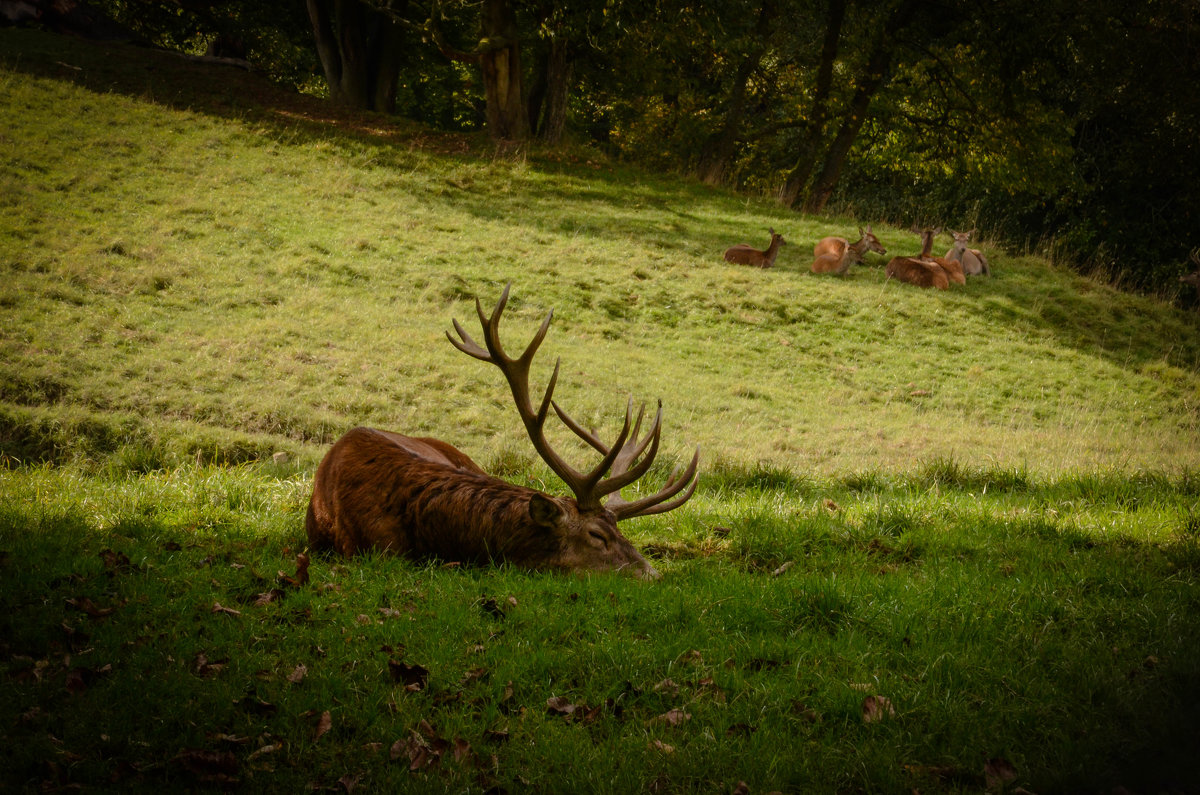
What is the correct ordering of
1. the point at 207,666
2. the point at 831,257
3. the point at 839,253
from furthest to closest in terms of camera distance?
the point at 839,253, the point at 831,257, the point at 207,666

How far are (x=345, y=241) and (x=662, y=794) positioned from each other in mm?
14475

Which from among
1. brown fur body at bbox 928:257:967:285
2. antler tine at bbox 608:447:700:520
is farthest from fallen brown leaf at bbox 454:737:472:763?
brown fur body at bbox 928:257:967:285

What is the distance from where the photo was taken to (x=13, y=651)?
3637 mm

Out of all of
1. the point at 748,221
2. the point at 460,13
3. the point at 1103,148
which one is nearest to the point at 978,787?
the point at 748,221

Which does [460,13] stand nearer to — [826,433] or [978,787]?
[826,433]

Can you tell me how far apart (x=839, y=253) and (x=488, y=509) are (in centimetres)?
1452

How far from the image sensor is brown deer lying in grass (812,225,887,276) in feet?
58.7

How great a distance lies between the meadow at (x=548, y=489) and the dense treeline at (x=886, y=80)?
4224 mm

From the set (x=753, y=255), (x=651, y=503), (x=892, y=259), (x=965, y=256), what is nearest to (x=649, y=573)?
(x=651, y=503)

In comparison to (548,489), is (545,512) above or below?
above

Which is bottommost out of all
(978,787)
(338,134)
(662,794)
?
(662,794)

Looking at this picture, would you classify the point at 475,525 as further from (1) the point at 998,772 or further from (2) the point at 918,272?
(2) the point at 918,272

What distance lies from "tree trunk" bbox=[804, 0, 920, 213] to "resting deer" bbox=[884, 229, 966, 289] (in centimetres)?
594

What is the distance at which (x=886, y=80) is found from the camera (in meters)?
26.9
